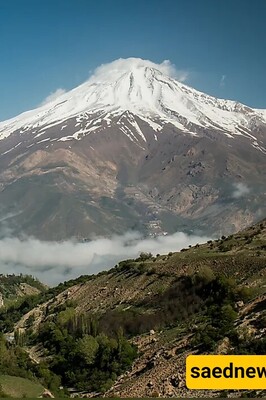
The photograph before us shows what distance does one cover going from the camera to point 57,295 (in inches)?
3086

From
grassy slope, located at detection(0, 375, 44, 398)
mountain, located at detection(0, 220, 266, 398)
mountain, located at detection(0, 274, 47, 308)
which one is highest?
mountain, located at detection(0, 274, 47, 308)

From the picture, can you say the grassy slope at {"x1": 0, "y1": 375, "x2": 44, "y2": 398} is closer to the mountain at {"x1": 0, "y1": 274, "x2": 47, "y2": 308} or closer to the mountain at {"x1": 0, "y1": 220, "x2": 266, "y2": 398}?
the mountain at {"x1": 0, "y1": 220, "x2": 266, "y2": 398}

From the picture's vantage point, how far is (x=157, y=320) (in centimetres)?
5003

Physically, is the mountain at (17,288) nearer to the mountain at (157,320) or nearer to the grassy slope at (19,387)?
the mountain at (157,320)

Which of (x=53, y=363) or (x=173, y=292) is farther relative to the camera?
(x=173, y=292)

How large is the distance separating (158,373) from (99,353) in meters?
10.1

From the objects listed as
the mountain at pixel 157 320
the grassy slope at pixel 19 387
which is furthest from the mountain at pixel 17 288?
the grassy slope at pixel 19 387

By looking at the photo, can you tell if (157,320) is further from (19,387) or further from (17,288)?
(17,288)

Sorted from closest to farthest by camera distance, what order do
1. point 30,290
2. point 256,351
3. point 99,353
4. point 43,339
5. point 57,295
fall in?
point 256,351 → point 99,353 → point 43,339 → point 57,295 → point 30,290

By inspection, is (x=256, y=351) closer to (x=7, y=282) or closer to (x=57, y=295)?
(x=57, y=295)

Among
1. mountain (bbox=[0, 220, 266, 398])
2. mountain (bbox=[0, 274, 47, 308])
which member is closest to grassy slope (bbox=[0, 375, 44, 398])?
mountain (bbox=[0, 220, 266, 398])

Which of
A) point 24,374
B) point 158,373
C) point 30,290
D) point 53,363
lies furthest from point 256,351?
point 30,290

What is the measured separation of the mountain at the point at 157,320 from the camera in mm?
36375

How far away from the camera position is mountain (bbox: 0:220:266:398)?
36375 millimetres
